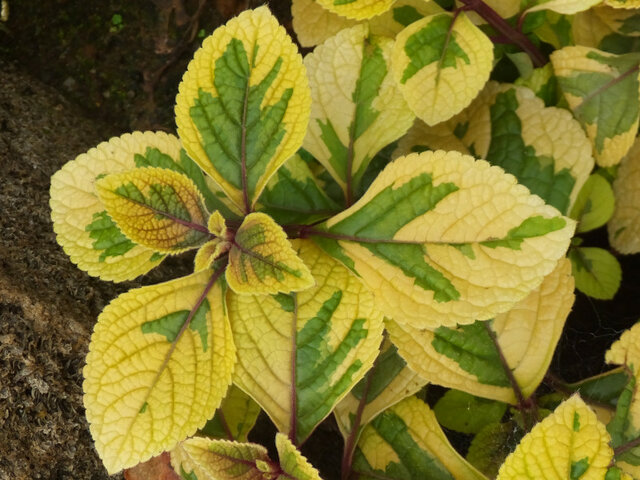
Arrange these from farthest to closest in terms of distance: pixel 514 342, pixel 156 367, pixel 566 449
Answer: pixel 514 342 < pixel 156 367 < pixel 566 449

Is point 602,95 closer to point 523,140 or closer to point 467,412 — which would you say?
point 523,140

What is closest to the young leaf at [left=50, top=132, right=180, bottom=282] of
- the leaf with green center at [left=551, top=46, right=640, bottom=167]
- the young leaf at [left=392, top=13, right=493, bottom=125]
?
the young leaf at [left=392, top=13, right=493, bottom=125]

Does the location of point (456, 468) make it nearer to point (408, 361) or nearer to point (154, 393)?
point (408, 361)

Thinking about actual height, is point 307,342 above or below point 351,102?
below

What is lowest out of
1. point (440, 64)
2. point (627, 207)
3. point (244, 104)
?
point (627, 207)

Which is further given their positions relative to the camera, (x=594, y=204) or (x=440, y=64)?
(x=594, y=204)

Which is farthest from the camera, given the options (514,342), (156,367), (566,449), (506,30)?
(506,30)

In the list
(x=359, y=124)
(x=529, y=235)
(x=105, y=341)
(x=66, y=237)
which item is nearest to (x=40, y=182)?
(x=66, y=237)

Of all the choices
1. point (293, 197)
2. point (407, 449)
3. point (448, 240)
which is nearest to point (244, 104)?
point (293, 197)
